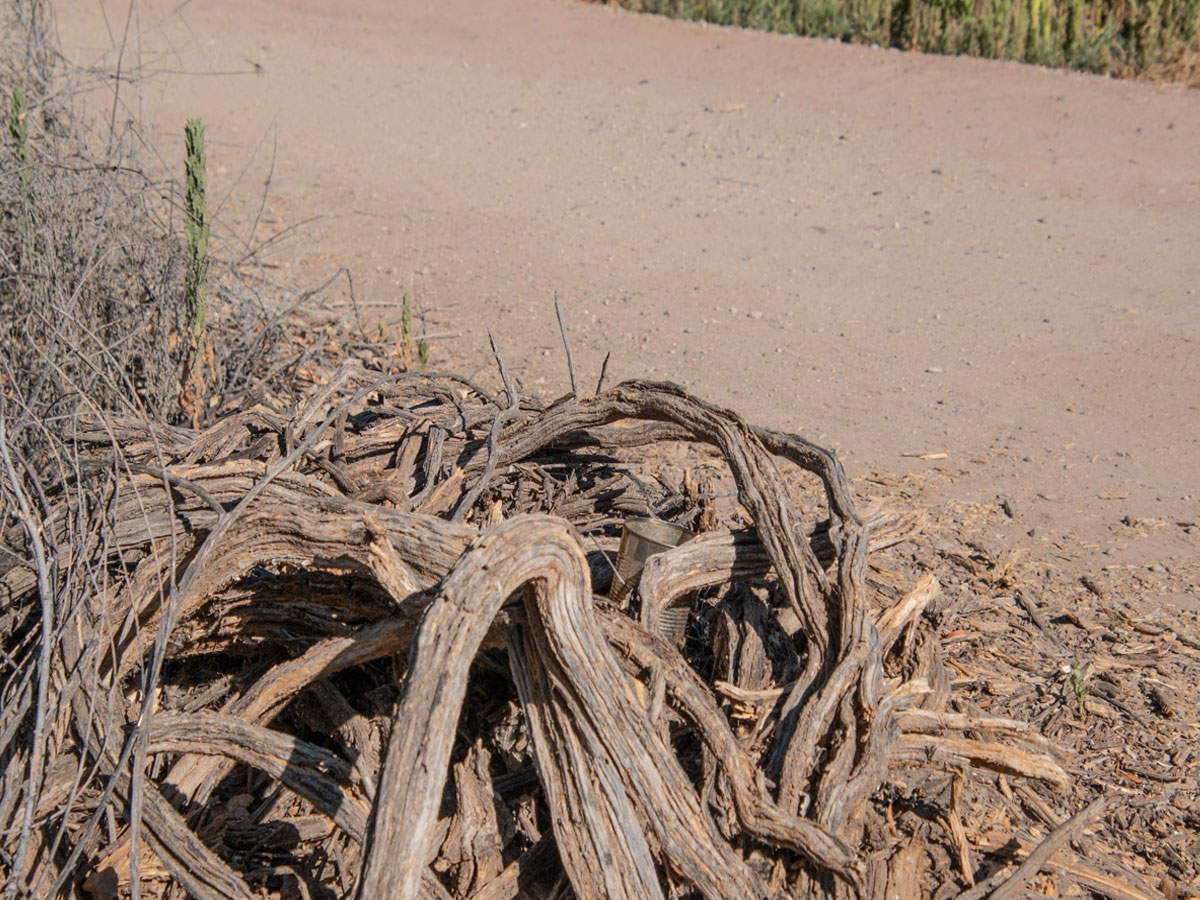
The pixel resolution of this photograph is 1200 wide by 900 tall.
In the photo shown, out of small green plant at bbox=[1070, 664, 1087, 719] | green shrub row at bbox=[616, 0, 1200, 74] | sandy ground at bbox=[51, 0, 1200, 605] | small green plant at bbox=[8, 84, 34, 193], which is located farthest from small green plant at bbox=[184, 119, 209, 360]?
green shrub row at bbox=[616, 0, 1200, 74]

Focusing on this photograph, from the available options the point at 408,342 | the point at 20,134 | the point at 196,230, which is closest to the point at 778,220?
the point at 408,342

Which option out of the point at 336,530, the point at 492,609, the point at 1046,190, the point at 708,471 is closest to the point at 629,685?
Answer: the point at 492,609

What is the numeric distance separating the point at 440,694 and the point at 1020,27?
10122mm

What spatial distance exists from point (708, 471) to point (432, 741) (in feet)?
8.07

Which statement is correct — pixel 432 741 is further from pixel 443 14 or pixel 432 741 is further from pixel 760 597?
pixel 443 14

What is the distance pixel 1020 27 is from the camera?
10133mm

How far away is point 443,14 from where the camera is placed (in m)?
12.1

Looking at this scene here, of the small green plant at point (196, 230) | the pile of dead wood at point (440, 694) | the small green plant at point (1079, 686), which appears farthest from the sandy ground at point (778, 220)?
the pile of dead wood at point (440, 694)

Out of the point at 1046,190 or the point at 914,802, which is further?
the point at 1046,190

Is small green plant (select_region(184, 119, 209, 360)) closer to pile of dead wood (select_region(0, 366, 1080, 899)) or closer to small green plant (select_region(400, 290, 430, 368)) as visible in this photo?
small green plant (select_region(400, 290, 430, 368))

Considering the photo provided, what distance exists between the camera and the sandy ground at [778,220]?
4.83 m

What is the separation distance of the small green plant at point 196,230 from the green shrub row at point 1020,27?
8.43 m

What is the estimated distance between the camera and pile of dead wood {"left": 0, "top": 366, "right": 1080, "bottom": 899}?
2139 mm

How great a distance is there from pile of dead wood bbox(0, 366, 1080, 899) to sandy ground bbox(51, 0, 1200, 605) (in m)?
1.59
